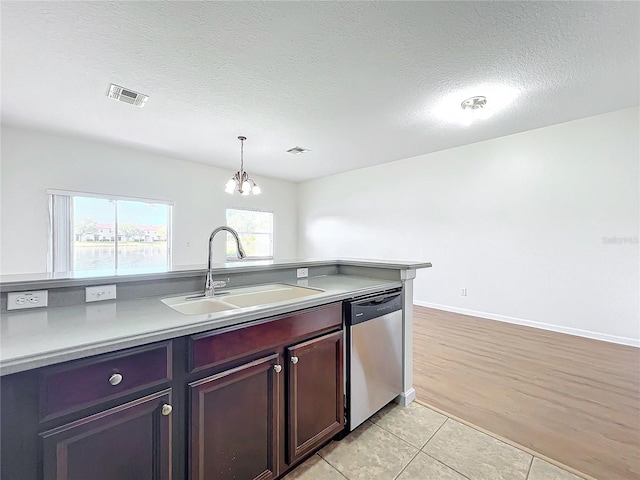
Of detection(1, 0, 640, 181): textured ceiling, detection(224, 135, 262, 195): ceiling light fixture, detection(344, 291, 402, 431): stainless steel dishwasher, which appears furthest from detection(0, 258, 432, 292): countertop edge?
detection(224, 135, 262, 195): ceiling light fixture

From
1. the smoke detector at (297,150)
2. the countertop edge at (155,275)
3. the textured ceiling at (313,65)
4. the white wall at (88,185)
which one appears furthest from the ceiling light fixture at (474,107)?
the white wall at (88,185)

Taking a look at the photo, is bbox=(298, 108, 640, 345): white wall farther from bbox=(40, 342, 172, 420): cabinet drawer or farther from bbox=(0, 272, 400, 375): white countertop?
bbox=(40, 342, 172, 420): cabinet drawer

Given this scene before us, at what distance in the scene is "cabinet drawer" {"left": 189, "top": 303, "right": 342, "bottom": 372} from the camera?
1.10 meters

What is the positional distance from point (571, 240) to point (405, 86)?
2971mm

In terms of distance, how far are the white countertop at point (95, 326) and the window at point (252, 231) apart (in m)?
4.98

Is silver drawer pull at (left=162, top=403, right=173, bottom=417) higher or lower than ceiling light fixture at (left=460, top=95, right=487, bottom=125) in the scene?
lower

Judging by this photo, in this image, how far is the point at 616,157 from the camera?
3.29 meters

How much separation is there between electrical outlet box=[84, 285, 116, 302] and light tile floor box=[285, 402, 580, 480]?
1.33 metres

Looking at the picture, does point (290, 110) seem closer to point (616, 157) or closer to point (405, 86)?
point (405, 86)

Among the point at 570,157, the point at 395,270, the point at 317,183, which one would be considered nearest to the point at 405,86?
the point at 395,270

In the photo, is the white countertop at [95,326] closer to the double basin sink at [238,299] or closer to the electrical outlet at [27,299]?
the electrical outlet at [27,299]

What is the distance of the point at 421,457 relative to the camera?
160cm

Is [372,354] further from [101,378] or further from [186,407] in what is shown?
[101,378]

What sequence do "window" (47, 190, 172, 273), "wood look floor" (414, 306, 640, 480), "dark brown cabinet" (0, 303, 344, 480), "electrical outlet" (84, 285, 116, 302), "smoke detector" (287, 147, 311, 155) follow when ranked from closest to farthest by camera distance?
"dark brown cabinet" (0, 303, 344, 480)
"electrical outlet" (84, 285, 116, 302)
"wood look floor" (414, 306, 640, 480)
"window" (47, 190, 172, 273)
"smoke detector" (287, 147, 311, 155)
